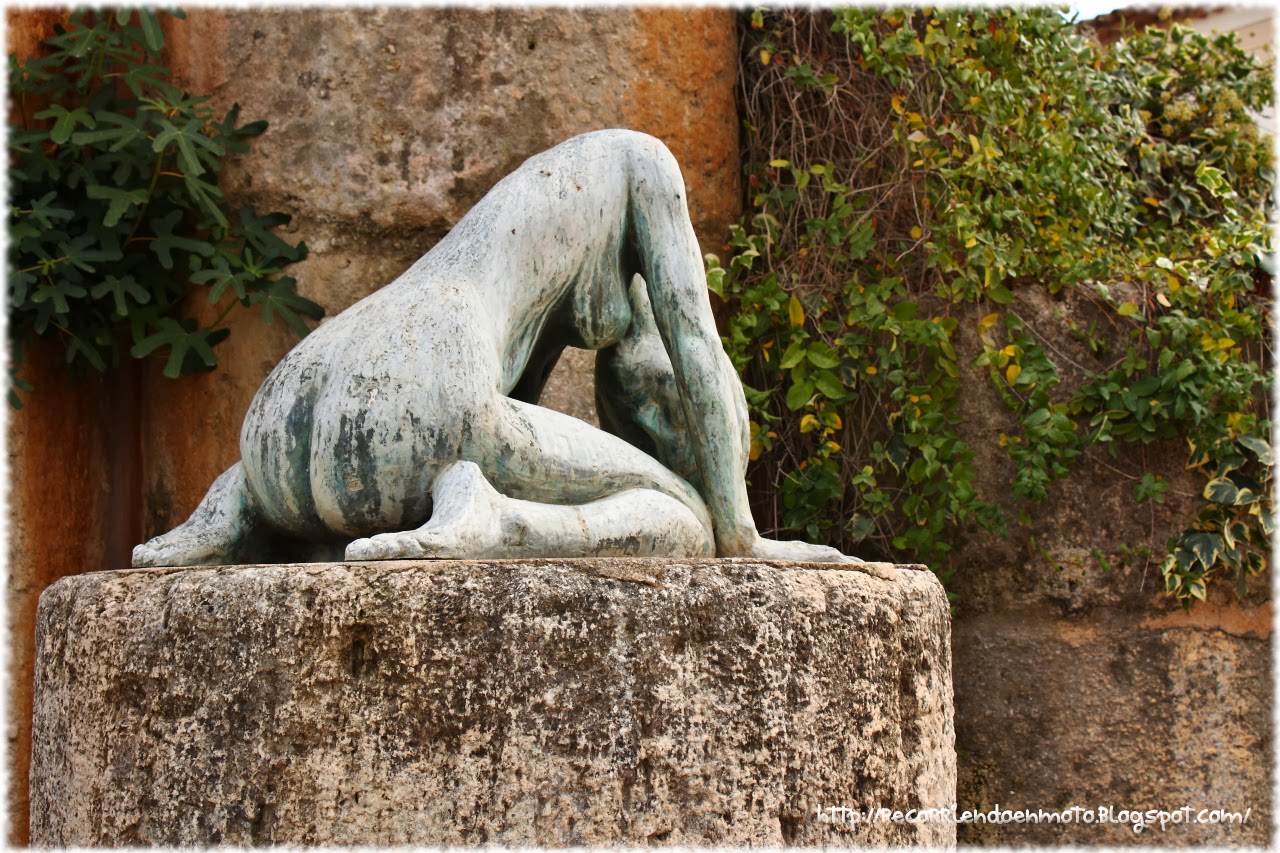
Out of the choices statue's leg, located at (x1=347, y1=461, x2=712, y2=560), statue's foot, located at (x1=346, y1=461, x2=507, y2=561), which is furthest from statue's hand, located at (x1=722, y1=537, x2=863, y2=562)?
statue's foot, located at (x1=346, y1=461, x2=507, y2=561)

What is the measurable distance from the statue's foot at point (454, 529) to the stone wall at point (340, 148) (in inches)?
75.0

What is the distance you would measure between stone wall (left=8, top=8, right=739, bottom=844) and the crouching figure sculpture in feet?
5.07

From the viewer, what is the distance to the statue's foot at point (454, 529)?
1.95m

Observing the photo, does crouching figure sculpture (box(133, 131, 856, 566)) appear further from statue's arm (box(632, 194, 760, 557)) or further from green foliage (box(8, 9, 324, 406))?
green foliage (box(8, 9, 324, 406))

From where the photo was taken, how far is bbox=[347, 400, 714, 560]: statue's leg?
2.01 m

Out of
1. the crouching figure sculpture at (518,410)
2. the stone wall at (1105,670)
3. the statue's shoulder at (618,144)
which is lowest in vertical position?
the stone wall at (1105,670)

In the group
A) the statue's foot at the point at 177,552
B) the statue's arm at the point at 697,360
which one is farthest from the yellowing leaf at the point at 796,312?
the statue's foot at the point at 177,552

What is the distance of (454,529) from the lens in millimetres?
1989

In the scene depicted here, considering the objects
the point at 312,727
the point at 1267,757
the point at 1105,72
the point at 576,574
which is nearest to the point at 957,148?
the point at 1105,72

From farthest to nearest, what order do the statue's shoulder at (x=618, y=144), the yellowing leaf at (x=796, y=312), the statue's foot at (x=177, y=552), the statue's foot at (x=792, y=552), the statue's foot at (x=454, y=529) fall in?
the yellowing leaf at (x=796, y=312) → the statue's shoulder at (x=618, y=144) → the statue's foot at (x=792, y=552) → the statue's foot at (x=177, y=552) → the statue's foot at (x=454, y=529)

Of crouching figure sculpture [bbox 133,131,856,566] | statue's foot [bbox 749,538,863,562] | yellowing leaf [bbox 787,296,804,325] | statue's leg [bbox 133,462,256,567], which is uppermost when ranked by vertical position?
yellowing leaf [bbox 787,296,804,325]

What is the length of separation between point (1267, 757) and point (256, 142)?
10.9ft

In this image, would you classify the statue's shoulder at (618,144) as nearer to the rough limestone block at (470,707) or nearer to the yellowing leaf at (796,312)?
the rough limestone block at (470,707)

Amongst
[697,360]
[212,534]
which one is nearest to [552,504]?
[697,360]
